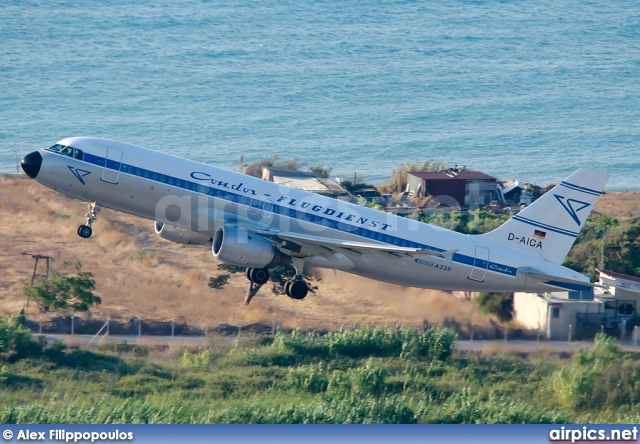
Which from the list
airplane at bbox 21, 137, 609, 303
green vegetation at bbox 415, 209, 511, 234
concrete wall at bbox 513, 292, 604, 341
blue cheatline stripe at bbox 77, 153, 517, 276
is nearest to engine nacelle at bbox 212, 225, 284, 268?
airplane at bbox 21, 137, 609, 303

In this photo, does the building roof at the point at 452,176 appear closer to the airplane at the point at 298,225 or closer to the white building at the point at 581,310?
the white building at the point at 581,310

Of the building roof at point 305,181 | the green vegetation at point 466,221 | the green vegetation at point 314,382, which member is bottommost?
the green vegetation at point 314,382

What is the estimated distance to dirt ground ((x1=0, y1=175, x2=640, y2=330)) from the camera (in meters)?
43.7

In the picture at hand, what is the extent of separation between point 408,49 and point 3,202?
3810 inches

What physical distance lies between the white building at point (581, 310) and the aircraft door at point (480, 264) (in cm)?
881

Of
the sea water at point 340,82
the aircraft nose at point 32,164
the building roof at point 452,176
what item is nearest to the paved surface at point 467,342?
the aircraft nose at point 32,164

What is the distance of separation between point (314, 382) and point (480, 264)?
27.7ft

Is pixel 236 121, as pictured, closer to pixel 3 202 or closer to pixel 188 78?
pixel 188 78

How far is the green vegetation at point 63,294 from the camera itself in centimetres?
4553

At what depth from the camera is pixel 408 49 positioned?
151625 millimetres

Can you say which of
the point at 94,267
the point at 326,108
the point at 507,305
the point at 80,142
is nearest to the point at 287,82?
the point at 326,108

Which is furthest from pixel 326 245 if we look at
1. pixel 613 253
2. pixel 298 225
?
pixel 613 253

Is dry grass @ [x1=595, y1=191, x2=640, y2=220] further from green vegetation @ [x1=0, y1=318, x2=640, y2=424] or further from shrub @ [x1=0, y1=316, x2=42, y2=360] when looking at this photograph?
shrub @ [x1=0, y1=316, x2=42, y2=360]

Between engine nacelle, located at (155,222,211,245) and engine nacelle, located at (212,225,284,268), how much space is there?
2.03m
